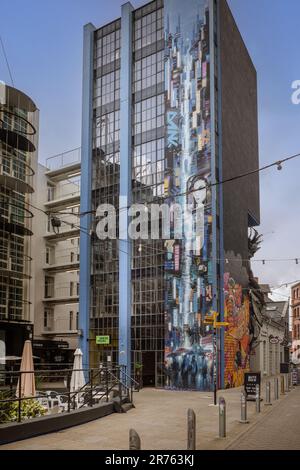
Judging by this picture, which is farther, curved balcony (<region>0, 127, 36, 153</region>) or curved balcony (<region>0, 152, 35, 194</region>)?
curved balcony (<region>0, 152, 35, 194</region>)

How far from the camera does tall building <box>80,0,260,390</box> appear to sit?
108ft

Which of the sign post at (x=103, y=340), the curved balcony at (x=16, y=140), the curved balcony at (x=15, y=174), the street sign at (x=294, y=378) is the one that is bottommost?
the street sign at (x=294, y=378)

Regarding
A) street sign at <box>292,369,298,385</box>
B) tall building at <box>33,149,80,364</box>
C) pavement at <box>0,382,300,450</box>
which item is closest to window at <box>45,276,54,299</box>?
tall building at <box>33,149,80,364</box>

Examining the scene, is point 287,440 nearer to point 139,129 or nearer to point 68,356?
point 139,129

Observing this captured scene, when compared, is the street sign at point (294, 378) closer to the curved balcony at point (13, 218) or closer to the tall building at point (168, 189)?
the tall building at point (168, 189)

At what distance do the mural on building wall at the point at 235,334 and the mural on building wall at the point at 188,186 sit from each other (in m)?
2.24

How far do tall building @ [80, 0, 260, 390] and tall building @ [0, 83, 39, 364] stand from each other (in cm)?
593

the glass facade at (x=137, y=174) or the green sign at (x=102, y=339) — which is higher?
the glass facade at (x=137, y=174)

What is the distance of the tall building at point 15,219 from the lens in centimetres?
4062

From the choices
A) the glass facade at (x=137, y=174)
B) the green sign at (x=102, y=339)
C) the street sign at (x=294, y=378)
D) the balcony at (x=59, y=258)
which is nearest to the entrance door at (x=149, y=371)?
the glass facade at (x=137, y=174)

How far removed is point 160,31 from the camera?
37.5m

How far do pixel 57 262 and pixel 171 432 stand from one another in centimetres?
4497

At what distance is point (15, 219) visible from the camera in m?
42.9

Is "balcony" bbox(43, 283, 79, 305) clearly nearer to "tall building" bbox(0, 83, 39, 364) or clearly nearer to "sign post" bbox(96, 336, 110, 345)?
"tall building" bbox(0, 83, 39, 364)
